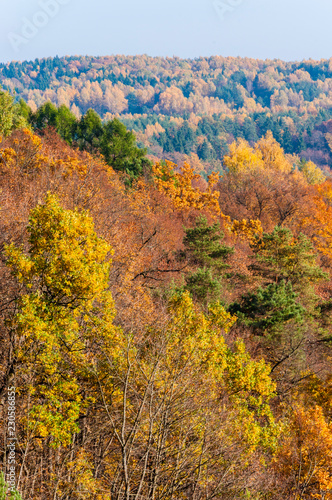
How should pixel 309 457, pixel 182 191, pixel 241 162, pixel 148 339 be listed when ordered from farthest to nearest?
pixel 241 162 → pixel 182 191 → pixel 309 457 → pixel 148 339

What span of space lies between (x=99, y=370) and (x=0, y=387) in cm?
252

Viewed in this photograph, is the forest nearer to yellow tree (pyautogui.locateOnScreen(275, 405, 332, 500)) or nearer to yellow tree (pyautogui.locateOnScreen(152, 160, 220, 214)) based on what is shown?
yellow tree (pyautogui.locateOnScreen(275, 405, 332, 500))

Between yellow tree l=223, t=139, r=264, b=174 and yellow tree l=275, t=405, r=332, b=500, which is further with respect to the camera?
yellow tree l=223, t=139, r=264, b=174

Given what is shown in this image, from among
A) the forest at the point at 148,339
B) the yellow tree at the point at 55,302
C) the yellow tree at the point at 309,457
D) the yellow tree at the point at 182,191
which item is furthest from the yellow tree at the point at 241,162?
the yellow tree at the point at 55,302

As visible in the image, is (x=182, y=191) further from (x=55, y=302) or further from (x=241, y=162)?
(x=55, y=302)

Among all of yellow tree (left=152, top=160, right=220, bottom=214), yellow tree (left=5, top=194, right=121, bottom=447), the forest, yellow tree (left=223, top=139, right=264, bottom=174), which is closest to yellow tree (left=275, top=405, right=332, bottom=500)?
the forest

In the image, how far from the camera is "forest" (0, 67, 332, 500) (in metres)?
8.70

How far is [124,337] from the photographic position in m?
10.1

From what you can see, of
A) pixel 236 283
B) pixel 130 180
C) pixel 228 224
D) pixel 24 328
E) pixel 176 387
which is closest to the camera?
pixel 24 328

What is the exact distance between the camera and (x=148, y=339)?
38.4 feet

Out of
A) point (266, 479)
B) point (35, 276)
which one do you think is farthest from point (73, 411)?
point (266, 479)

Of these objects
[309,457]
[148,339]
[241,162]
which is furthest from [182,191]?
[309,457]

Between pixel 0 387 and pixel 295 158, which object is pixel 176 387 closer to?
pixel 0 387

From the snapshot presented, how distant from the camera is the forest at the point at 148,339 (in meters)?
8.70
